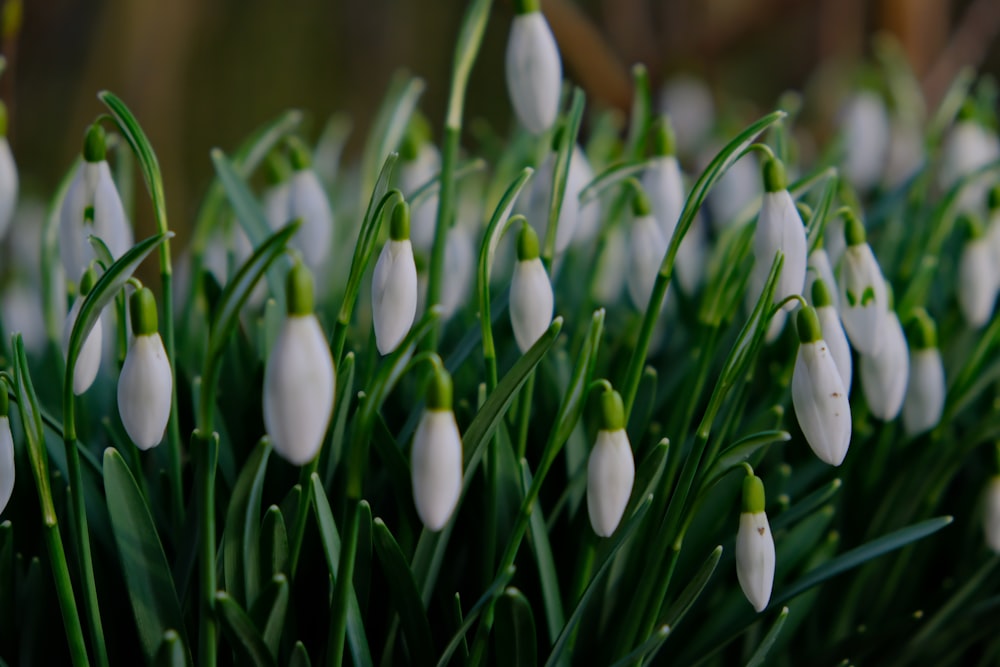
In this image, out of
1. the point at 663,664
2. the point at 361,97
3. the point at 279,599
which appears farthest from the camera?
the point at 361,97

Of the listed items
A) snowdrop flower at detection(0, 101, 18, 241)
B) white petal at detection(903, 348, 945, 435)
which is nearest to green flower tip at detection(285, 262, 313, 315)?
snowdrop flower at detection(0, 101, 18, 241)

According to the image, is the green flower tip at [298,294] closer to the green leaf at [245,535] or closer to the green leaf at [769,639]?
the green leaf at [245,535]

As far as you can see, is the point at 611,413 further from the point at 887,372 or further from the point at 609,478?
the point at 887,372

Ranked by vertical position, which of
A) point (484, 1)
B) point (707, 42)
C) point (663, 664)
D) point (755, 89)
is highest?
point (755, 89)

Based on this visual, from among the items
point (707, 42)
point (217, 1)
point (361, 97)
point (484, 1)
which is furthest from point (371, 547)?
point (217, 1)

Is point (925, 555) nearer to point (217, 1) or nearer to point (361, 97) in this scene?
point (361, 97)
